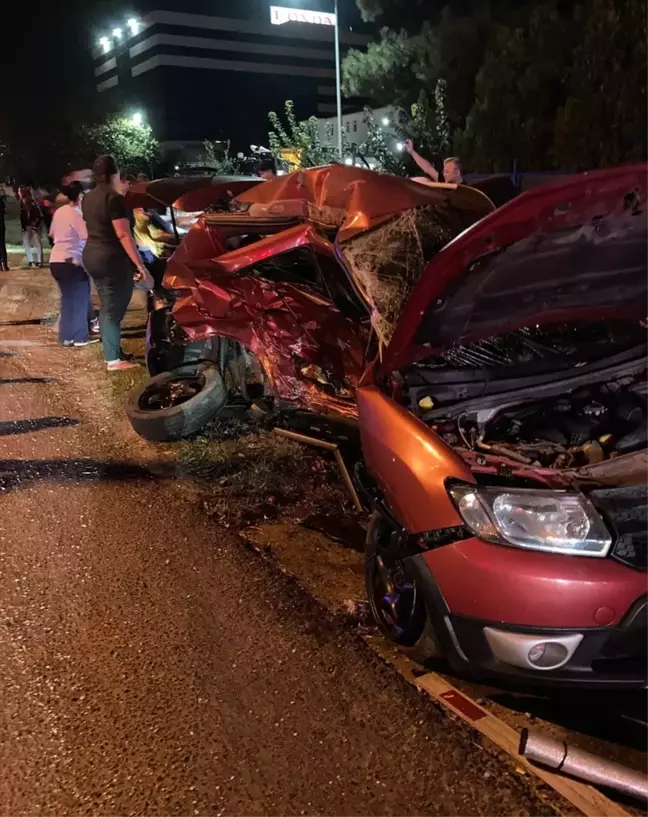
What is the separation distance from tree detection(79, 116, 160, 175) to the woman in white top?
2971 cm

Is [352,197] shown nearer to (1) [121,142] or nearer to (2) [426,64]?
(2) [426,64]

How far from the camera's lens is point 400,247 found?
3494 millimetres

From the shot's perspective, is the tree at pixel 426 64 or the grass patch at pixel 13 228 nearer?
the tree at pixel 426 64

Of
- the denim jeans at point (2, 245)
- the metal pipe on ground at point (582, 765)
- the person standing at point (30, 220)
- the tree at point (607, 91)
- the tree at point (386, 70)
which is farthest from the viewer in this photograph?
the tree at point (386, 70)

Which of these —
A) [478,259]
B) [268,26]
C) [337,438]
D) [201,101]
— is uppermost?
[268,26]

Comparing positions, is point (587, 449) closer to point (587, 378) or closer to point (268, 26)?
point (587, 378)

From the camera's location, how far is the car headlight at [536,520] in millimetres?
2359

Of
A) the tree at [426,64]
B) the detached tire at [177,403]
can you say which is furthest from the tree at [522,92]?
the detached tire at [177,403]

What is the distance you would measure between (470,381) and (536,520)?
1.22 meters

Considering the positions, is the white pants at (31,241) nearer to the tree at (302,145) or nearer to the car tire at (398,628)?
the tree at (302,145)

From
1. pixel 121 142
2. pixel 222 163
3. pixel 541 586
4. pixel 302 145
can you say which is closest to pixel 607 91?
pixel 302 145

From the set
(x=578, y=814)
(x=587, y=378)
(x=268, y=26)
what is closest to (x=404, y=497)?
(x=578, y=814)

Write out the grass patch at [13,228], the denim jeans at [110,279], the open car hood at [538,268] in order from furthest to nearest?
the grass patch at [13,228] → the denim jeans at [110,279] → the open car hood at [538,268]

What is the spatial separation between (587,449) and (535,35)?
15.7 meters
